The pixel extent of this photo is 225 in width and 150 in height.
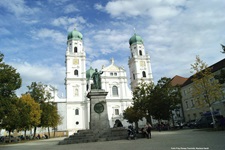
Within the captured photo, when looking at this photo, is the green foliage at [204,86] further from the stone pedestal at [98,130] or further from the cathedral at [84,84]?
the cathedral at [84,84]

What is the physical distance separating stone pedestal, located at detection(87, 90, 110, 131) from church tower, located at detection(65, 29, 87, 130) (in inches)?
1512

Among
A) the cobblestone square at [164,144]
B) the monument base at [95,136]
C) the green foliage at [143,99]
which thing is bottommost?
the cobblestone square at [164,144]

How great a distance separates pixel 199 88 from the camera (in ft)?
74.5

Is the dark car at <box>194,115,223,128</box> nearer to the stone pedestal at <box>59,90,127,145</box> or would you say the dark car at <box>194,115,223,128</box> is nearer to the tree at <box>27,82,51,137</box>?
the stone pedestal at <box>59,90,127,145</box>

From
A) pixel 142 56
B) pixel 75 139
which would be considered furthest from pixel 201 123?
pixel 142 56

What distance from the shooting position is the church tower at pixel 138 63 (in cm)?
6225

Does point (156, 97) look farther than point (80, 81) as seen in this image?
No

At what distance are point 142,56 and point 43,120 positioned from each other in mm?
40247

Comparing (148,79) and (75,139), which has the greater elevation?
(148,79)

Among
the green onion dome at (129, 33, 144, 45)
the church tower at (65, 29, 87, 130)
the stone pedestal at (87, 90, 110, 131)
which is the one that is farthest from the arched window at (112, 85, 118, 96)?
the stone pedestal at (87, 90, 110, 131)

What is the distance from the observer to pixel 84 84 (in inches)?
2229

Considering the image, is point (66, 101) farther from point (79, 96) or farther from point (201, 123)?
point (201, 123)

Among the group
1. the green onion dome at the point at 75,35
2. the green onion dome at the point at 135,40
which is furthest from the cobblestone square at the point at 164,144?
the green onion dome at the point at 135,40

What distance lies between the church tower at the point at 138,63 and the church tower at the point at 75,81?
55.0 feet
